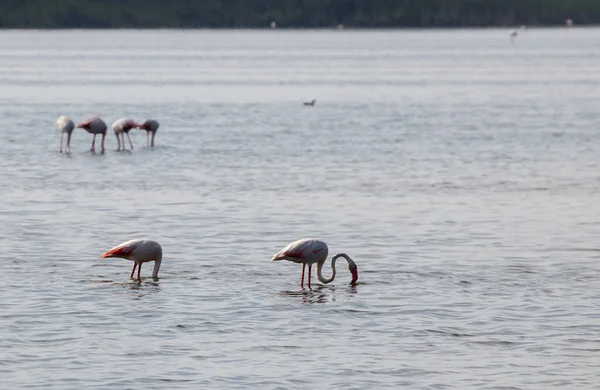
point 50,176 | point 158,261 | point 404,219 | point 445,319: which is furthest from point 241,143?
point 445,319

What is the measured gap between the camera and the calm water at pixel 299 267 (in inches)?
622

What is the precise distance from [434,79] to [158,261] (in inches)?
3224

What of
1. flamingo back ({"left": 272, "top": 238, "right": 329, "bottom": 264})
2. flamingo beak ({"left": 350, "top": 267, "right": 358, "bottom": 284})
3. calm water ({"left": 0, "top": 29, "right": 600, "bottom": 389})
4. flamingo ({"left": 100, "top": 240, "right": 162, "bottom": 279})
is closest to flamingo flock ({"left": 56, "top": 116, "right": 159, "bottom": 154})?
calm water ({"left": 0, "top": 29, "right": 600, "bottom": 389})

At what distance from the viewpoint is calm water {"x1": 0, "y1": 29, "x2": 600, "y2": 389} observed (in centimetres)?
1580

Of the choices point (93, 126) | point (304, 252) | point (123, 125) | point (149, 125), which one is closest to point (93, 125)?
point (93, 126)

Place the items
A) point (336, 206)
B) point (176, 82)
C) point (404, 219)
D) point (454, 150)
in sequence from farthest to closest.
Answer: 1. point (176, 82)
2. point (454, 150)
3. point (336, 206)
4. point (404, 219)

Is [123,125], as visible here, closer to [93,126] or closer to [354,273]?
[93,126]

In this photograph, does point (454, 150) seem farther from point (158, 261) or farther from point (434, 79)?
point (434, 79)

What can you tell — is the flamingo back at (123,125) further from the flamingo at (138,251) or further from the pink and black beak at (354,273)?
the pink and black beak at (354,273)

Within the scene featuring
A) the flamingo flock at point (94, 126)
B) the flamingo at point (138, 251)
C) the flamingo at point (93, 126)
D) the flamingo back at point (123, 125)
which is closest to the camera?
the flamingo at point (138, 251)

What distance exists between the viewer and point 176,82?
321ft

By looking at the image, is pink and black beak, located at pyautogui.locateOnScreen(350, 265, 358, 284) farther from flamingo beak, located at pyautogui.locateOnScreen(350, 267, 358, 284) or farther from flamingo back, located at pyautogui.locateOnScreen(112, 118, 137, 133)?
flamingo back, located at pyautogui.locateOnScreen(112, 118, 137, 133)

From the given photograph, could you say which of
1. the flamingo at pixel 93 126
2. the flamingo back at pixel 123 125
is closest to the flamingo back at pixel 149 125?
the flamingo back at pixel 123 125

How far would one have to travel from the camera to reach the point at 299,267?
72.4 feet
